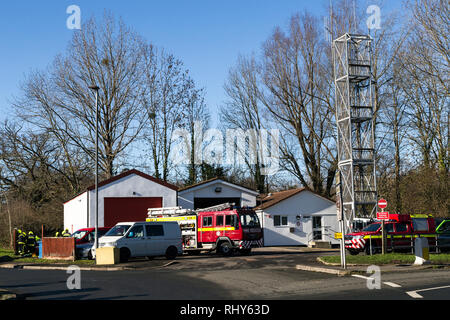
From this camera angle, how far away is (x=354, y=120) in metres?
37.6

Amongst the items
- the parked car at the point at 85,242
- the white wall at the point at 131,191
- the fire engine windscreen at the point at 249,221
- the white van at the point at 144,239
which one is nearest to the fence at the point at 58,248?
the parked car at the point at 85,242

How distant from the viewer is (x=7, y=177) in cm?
4675

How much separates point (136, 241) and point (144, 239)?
419mm

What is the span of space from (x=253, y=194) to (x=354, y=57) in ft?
Result: 41.1

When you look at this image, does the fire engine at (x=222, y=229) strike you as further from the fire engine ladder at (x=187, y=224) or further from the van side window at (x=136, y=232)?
the van side window at (x=136, y=232)

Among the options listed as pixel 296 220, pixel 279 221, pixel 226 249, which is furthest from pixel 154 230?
pixel 296 220

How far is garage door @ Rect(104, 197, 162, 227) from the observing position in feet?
113

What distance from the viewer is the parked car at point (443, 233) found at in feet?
89.7

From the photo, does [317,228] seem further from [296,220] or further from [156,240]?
[156,240]

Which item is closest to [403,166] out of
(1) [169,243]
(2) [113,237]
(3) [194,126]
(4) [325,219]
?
(4) [325,219]

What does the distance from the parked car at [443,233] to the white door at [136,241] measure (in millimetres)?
14879

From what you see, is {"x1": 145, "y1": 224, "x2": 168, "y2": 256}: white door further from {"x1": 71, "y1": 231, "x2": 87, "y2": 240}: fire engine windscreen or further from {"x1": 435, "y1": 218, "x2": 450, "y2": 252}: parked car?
{"x1": 435, "y1": 218, "x2": 450, "y2": 252}: parked car
